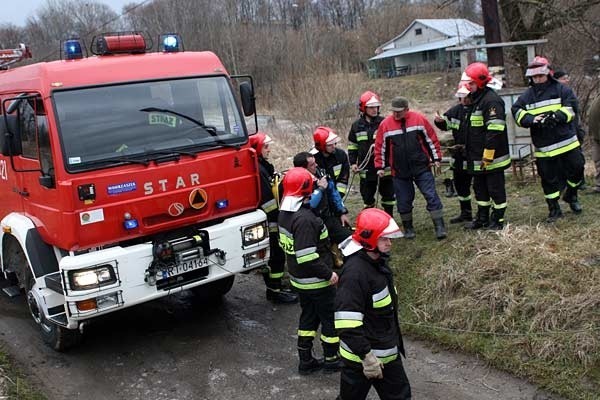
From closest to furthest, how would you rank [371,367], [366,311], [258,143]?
[371,367] → [366,311] → [258,143]

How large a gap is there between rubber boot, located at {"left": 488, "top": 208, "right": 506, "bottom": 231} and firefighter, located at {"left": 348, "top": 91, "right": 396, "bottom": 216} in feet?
4.66

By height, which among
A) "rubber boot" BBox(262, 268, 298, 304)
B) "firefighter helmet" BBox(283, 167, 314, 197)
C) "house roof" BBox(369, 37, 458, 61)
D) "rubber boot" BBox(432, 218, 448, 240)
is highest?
"house roof" BBox(369, 37, 458, 61)

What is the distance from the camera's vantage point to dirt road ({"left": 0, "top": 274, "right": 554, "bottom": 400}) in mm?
4707

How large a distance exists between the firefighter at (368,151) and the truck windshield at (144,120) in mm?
2020

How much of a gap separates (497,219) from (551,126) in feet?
3.81

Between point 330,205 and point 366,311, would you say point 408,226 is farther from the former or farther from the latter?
point 366,311

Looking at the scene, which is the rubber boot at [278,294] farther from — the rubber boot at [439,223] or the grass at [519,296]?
the rubber boot at [439,223]

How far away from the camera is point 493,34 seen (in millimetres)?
11414

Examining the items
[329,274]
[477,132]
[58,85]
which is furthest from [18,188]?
[477,132]

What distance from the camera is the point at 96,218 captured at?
16.7ft

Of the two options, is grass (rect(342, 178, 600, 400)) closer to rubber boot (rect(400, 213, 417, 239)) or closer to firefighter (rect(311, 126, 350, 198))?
rubber boot (rect(400, 213, 417, 239))

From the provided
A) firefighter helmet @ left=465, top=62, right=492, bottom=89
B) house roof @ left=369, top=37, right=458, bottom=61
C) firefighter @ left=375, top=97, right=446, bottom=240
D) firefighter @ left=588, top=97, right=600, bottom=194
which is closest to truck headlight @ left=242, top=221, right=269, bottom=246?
firefighter @ left=375, top=97, right=446, bottom=240

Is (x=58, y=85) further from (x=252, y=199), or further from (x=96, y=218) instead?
(x=252, y=199)

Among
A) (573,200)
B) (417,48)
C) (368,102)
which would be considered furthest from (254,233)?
(417,48)
